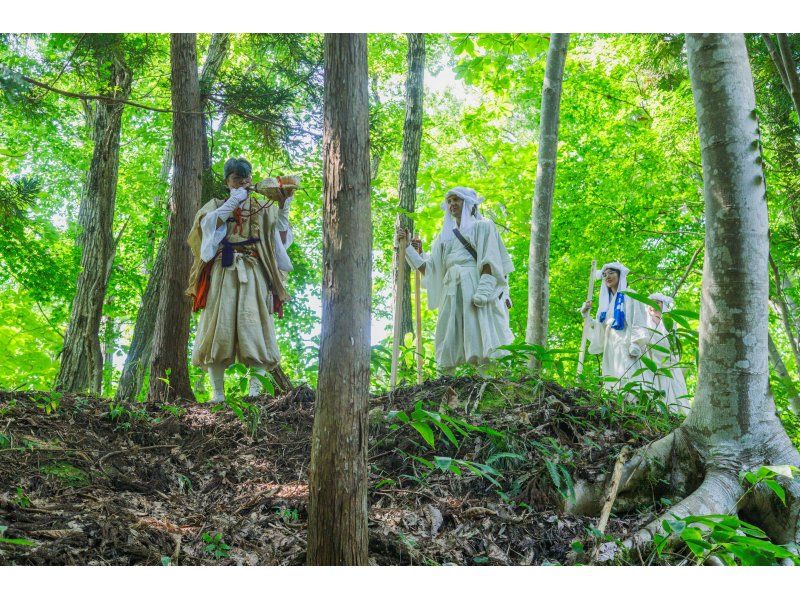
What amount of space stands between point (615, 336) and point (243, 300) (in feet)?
18.1

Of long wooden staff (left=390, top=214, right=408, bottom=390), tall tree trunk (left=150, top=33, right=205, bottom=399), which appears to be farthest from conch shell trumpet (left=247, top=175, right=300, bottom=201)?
long wooden staff (left=390, top=214, right=408, bottom=390)

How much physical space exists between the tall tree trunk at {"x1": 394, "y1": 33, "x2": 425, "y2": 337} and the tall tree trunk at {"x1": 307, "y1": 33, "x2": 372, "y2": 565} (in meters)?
7.26

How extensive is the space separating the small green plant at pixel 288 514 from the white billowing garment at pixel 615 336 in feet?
21.4

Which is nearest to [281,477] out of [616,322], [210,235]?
[210,235]

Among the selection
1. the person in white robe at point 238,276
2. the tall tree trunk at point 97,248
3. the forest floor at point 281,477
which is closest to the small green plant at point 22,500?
the forest floor at point 281,477

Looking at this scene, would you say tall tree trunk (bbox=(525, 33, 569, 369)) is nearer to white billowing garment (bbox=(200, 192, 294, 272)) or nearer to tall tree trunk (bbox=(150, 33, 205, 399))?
white billowing garment (bbox=(200, 192, 294, 272))

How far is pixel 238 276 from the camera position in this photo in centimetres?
648

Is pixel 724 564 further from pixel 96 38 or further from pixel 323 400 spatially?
pixel 96 38

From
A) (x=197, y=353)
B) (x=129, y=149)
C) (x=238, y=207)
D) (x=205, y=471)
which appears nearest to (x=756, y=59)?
(x=238, y=207)

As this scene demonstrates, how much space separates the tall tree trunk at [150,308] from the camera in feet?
28.6

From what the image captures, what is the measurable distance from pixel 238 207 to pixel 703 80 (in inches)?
158

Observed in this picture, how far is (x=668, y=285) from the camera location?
1504 centimetres

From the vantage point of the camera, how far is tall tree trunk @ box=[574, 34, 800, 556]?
3.75 metres

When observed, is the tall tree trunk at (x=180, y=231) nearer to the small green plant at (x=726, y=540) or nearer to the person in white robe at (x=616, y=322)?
the small green plant at (x=726, y=540)
